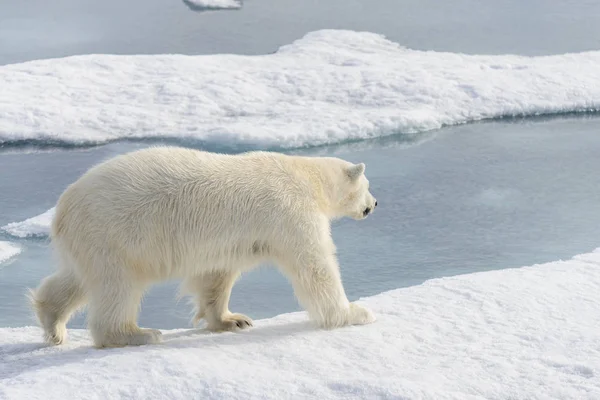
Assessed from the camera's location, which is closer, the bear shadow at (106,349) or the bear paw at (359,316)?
the bear shadow at (106,349)

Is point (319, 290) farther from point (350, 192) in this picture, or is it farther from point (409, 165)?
point (409, 165)

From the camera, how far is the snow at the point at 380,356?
3.29 m

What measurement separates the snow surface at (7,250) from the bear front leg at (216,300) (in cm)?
Answer: 203

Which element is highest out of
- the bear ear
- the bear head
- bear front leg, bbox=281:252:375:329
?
the bear ear

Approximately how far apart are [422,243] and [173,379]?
3.35 meters

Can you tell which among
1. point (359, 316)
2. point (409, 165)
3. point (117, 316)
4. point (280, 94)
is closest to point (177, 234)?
point (117, 316)

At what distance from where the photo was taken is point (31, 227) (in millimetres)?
6438

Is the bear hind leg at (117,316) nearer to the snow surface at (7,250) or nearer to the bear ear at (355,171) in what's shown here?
the bear ear at (355,171)

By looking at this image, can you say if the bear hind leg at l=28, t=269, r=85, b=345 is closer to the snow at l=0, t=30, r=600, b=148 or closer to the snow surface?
the snow surface

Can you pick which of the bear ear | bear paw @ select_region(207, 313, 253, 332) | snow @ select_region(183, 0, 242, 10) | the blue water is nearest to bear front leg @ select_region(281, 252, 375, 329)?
bear paw @ select_region(207, 313, 253, 332)

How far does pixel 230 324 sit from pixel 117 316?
0.67 meters

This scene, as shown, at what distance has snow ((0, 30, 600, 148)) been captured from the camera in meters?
8.66

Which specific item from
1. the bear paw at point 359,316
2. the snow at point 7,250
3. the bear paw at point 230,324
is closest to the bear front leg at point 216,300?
the bear paw at point 230,324

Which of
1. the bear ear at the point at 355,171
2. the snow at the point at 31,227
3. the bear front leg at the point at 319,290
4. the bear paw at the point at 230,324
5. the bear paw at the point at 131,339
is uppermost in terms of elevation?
the bear ear at the point at 355,171
